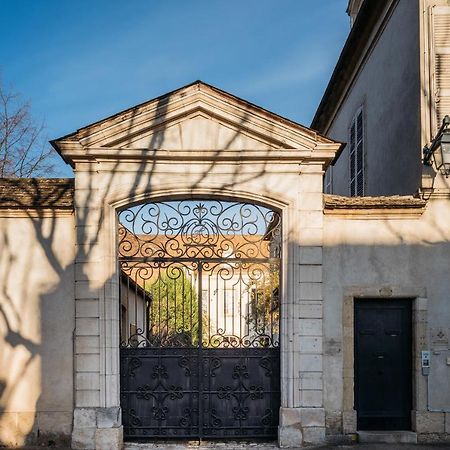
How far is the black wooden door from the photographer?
8.45 metres

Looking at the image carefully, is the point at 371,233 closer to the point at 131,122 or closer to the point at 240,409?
the point at 240,409

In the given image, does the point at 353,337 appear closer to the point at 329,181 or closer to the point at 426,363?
the point at 426,363

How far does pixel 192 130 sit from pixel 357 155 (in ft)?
20.5

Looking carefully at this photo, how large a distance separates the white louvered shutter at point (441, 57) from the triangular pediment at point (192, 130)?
1.95 metres

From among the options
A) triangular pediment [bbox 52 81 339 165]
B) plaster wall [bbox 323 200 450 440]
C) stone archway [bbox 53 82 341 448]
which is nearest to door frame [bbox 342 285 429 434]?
plaster wall [bbox 323 200 450 440]

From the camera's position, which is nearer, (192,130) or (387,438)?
(387,438)

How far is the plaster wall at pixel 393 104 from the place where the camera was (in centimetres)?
930

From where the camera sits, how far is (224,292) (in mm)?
8594

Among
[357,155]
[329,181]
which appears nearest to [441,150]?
[357,155]

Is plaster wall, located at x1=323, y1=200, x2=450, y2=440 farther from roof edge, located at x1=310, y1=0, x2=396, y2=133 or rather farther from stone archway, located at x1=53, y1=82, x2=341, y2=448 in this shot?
roof edge, located at x1=310, y1=0, x2=396, y2=133

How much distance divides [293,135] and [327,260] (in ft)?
6.38

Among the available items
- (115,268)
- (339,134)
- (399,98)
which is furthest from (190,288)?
Result: (339,134)

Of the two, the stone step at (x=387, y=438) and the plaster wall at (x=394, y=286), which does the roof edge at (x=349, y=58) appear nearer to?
A: the plaster wall at (x=394, y=286)

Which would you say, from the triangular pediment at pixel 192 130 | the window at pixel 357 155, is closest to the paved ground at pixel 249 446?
the triangular pediment at pixel 192 130
